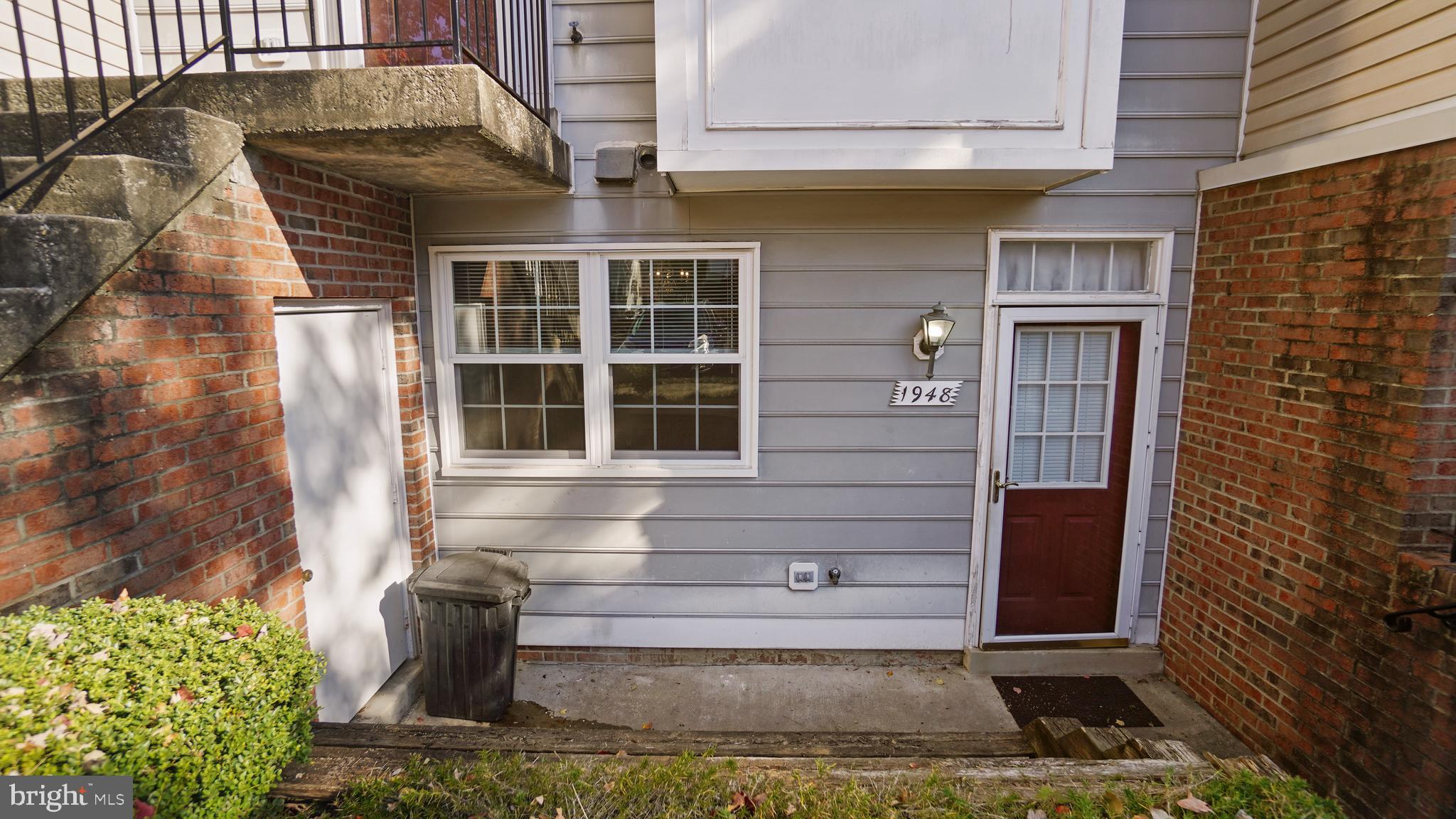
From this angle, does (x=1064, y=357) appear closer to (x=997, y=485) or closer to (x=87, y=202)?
(x=997, y=485)

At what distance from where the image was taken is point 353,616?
3.40 metres

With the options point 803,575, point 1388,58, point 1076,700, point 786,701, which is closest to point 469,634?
point 786,701

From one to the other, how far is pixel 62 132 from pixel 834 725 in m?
4.22

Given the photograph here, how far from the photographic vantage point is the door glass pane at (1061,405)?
3.78m

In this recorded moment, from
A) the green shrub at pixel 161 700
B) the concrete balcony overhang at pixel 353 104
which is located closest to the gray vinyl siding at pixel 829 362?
the concrete balcony overhang at pixel 353 104

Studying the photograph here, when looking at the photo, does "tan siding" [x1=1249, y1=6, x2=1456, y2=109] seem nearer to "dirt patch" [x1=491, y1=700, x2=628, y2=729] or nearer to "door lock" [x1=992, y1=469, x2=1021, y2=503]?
"door lock" [x1=992, y1=469, x2=1021, y2=503]

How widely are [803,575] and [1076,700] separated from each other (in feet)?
5.67

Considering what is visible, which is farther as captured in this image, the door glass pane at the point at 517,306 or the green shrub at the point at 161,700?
the door glass pane at the point at 517,306

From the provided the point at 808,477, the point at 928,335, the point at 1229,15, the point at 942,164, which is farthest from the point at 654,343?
the point at 1229,15

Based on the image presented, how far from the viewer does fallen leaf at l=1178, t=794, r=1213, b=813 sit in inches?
71.4

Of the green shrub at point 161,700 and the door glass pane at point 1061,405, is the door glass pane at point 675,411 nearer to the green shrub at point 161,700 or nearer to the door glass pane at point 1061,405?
the door glass pane at point 1061,405

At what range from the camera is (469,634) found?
3.43 metres

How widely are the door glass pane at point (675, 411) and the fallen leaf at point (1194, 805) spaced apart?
260cm

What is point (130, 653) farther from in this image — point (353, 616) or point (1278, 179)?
point (1278, 179)
